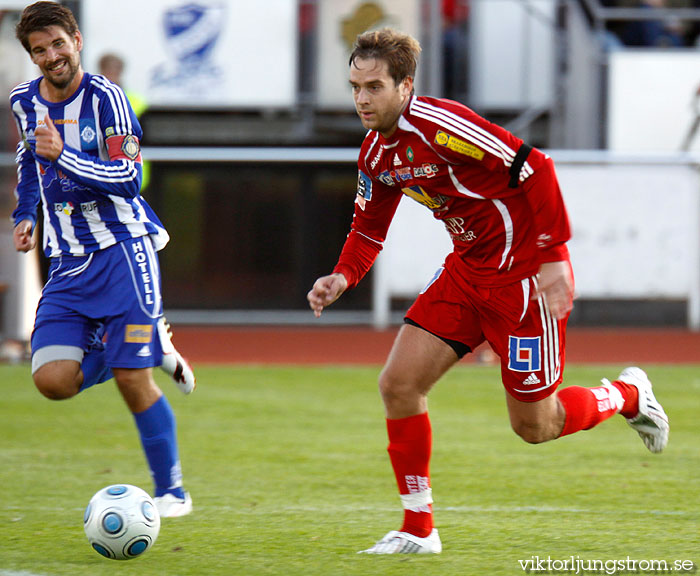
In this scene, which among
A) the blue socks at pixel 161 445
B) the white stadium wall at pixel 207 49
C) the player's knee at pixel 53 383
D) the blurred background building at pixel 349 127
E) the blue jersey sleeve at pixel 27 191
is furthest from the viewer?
the white stadium wall at pixel 207 49

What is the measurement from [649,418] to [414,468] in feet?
4.13

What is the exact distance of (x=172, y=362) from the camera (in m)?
4.98

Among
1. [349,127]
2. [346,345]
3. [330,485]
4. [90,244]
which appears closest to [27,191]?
[90,244]

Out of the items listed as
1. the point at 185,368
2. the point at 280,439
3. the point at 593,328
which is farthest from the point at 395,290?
the point at 185,368

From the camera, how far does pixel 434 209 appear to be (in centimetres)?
437

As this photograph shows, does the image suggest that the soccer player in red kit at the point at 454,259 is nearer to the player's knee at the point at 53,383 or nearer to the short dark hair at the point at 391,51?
the short dark hair at the point at 391,51

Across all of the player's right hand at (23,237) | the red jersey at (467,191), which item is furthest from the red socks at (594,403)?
the player's right hand at (23,237)

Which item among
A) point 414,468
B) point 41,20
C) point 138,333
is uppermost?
point 41,20

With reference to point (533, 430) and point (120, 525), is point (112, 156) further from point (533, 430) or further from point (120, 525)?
point (533, 430)

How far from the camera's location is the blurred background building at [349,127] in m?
13.5

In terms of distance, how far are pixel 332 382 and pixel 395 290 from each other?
4028mm

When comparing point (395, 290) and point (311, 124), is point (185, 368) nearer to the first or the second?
point (395, 290)

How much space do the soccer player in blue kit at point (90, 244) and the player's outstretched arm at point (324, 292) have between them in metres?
0.80

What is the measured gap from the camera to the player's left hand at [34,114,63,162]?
14.0 ft
